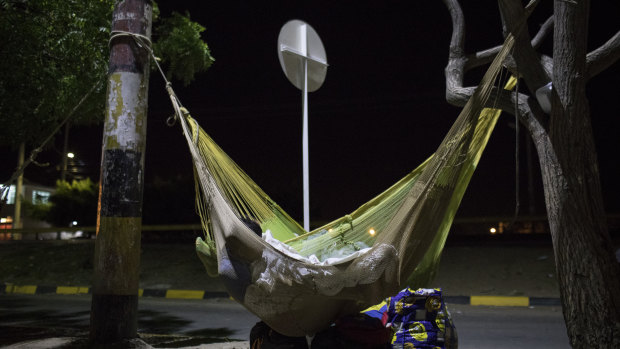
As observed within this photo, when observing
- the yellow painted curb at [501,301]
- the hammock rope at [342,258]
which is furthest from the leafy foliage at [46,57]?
the yellow painted curb at [501,301]

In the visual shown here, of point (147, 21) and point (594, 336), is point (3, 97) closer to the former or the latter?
point (147, 21)

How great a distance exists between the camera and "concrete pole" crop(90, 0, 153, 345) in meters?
3.23

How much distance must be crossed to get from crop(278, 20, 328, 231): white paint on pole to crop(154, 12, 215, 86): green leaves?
2555 millimetres

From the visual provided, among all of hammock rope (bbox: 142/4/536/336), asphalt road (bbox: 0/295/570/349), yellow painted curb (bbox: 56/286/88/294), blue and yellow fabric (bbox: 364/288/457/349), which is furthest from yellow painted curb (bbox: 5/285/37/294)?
blue and yellow fabric (bbox: 364/288/457/349)

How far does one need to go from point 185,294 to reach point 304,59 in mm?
6022

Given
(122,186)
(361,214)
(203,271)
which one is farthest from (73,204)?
(361,214)

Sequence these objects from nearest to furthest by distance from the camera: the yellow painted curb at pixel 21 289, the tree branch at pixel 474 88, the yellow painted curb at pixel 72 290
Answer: the tree branch at pixel 474 88
the yellow painted curb at pixel 72 290
the yellow painted curb at pixel 21 289

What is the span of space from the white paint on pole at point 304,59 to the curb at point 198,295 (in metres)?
4.55

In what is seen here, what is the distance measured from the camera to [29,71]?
5.29m

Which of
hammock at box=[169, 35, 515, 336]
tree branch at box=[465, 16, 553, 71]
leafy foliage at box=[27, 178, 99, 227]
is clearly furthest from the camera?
leafy foliage at box=[27, 178, 99, 227]

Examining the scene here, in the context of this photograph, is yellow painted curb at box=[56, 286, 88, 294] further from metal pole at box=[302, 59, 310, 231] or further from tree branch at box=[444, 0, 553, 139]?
tree branch at box=[444, 0, 553, 139]

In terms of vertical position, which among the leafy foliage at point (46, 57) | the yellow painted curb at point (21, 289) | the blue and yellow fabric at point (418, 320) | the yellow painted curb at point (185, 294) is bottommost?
the yellow painted curb at point (21, 289)

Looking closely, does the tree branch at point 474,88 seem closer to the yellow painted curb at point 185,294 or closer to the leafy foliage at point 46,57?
the leafy foliage at point 46,57

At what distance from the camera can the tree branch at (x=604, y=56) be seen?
3.01 metres
